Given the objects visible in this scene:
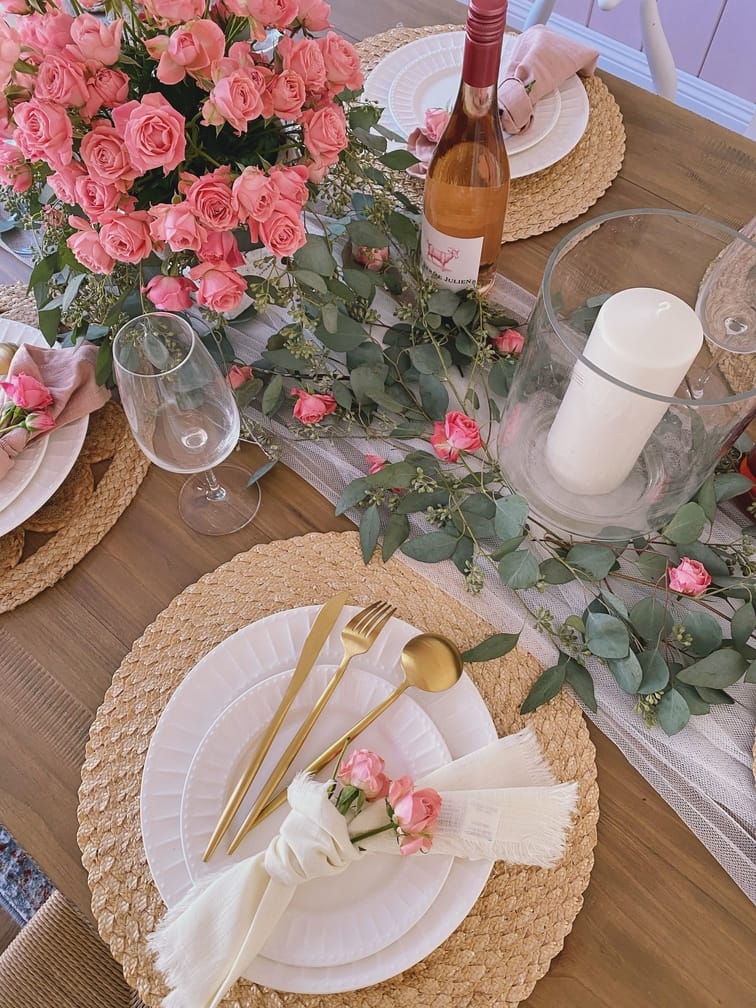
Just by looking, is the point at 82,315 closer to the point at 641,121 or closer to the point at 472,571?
the point at 472,571

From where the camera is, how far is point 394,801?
21.3 inches

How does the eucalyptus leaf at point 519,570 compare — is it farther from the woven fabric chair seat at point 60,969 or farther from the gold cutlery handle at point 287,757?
the woven fabric chair seat at point 60,969

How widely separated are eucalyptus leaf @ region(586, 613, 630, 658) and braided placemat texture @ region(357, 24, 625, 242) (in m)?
0.49

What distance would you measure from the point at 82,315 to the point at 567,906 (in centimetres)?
66

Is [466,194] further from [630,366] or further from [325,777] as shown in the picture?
[325,777]

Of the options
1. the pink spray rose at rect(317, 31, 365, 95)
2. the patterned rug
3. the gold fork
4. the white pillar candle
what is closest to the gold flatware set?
the gold fork

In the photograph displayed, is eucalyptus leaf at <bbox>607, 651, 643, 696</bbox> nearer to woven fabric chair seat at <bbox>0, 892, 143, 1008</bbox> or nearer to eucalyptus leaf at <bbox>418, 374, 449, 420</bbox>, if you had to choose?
eucalyptus leaf at <bbox>418, 374, 449, 420</bbox>

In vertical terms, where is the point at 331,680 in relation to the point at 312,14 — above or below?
below

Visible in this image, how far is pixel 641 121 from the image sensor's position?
1057 millimetres

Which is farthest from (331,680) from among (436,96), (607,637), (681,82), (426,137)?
(681,82)

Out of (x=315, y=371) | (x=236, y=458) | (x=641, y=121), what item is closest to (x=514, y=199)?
(x=641, y=121)

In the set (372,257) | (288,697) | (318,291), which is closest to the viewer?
(288,697)

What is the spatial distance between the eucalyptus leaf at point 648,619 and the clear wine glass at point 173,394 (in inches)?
14.6

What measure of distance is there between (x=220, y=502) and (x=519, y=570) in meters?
0.29
